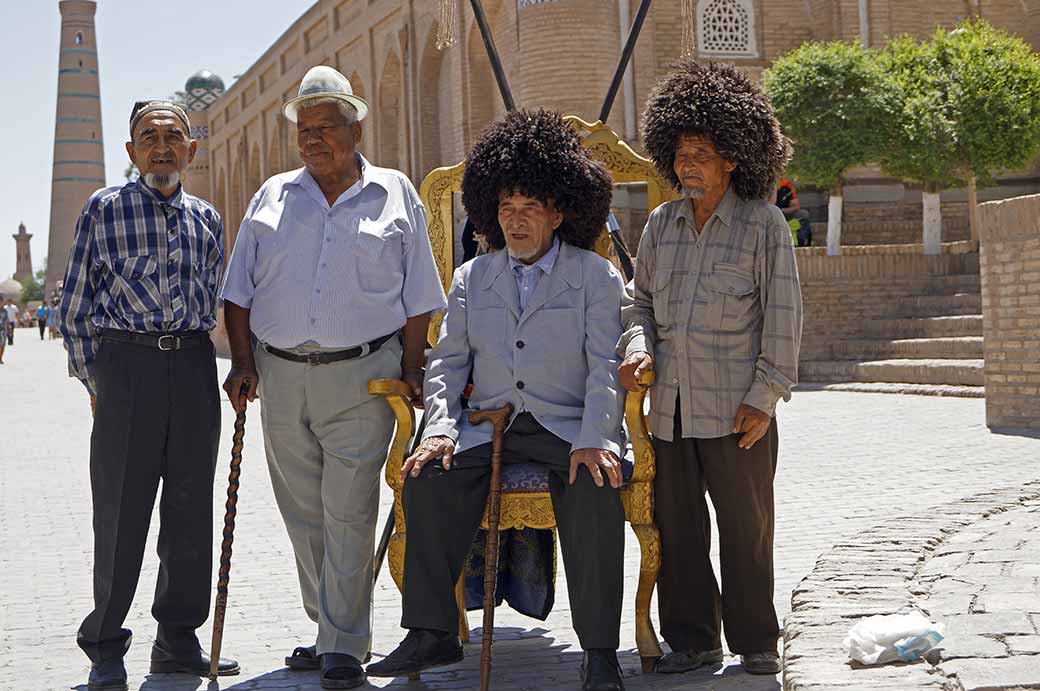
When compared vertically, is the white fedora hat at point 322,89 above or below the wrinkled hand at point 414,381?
above

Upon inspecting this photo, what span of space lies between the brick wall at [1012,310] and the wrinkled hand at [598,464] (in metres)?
6.77

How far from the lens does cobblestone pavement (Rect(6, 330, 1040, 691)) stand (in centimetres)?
424

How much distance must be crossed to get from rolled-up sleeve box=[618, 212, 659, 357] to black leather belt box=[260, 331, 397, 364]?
83 centimetres

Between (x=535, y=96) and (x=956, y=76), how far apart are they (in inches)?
243

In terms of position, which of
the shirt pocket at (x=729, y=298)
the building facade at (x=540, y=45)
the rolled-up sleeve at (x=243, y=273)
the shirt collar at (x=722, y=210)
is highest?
the building facade at (x=540, y=45)

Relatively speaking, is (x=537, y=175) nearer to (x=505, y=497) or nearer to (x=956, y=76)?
(x=505, y=497)

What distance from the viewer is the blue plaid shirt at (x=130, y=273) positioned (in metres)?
4.32

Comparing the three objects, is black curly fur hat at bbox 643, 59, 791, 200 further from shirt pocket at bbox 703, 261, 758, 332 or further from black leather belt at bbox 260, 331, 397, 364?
black leather belt at bbox 260, 331, 397, 364

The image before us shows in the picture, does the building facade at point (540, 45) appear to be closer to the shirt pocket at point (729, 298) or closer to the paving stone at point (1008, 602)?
the shirt pocket at point (729, 298)

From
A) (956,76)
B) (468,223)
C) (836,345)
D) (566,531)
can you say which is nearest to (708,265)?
(566,531)

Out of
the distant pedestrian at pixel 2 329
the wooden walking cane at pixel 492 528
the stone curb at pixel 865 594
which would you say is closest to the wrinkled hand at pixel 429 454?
the wooden walking cane at pixel 492 528

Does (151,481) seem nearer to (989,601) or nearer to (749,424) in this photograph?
(749,424)

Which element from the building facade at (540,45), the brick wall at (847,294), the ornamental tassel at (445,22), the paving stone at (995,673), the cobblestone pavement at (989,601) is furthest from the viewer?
the building facade at (540,45)

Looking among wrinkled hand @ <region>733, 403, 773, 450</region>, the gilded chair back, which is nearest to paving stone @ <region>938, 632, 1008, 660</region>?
wrinkled hand @ <region>733, 403, 773, 450</region>
